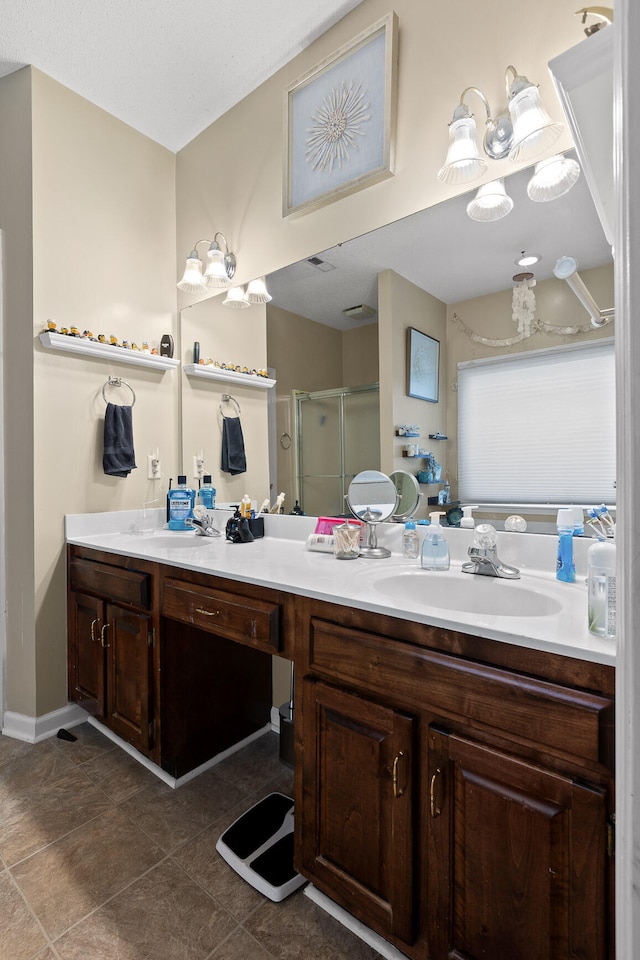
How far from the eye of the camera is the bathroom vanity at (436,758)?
761 mm

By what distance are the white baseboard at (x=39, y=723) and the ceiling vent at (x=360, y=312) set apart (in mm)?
2081

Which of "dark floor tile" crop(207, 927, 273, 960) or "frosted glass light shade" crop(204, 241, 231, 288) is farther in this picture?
"frosted glass light shade" crop(204, 241, 231, 288)

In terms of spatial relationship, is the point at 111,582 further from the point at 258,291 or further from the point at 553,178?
the point at 553,178

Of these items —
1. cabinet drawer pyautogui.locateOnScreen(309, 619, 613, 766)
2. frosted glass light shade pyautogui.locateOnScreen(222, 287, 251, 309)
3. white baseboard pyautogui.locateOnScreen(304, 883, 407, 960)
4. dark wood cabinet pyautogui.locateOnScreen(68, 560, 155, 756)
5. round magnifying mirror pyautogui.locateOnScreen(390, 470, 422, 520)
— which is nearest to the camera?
cabinet drawer pyautogui.locateOnScreen(309, 619, 613, 766)

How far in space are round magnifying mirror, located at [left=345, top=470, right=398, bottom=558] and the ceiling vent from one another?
0.56 meters

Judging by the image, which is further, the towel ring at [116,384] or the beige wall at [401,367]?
the towel ring at [116,384]

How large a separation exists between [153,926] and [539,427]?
165 cm

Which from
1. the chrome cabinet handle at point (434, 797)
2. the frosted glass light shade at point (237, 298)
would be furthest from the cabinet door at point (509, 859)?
the frosted glass light shade at point (237, 298)

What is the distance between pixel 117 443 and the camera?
2195 mm

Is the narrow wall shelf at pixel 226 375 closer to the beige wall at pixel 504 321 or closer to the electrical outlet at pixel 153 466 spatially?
the electrical outlet at pixel 153 466

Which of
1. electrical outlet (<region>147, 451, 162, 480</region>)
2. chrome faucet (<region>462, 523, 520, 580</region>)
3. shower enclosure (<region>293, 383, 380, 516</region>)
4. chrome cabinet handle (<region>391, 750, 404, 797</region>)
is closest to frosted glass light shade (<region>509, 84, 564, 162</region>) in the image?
shower enclosure (<region>293, 383, 380, 516</region>)

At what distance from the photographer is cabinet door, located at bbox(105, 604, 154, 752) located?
169 centimetres

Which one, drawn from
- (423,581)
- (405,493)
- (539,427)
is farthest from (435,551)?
(539,427)

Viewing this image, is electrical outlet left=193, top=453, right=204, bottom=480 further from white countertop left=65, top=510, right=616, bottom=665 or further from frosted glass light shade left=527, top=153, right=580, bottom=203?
frosted glass light shade left=527, top=153, right=580, bottom=203
